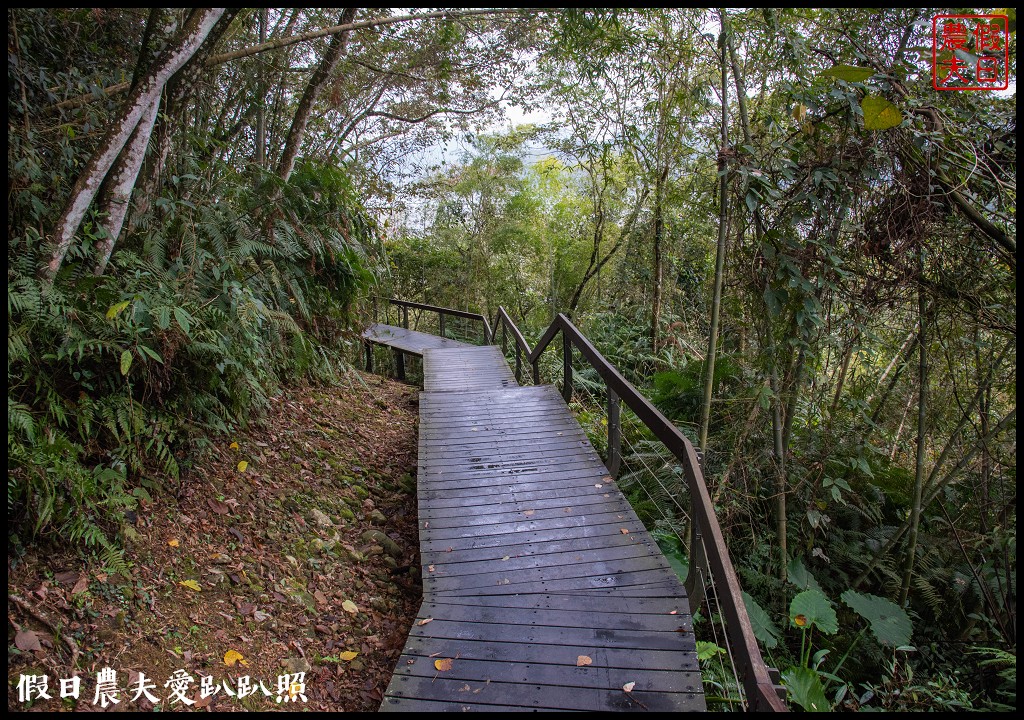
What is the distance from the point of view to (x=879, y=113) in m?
2.32

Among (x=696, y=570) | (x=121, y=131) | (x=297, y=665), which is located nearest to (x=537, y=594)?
(x=696, y=570)

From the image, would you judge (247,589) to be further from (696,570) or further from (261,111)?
(261,111)

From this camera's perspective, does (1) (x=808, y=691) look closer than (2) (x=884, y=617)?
Yes

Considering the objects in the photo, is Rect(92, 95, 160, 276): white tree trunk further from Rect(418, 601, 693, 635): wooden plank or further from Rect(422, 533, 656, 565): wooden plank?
Rect(418, 601, 693, 635): wooden plank

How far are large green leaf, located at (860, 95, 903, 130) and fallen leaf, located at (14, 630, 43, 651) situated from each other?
4119mm

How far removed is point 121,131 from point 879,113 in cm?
402

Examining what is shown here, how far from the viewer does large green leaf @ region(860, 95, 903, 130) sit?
2.27m

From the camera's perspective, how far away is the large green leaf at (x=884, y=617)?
3.56 m

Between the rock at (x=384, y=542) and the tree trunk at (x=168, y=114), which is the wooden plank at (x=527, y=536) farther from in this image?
the tree trunk at (x=168, y=114)

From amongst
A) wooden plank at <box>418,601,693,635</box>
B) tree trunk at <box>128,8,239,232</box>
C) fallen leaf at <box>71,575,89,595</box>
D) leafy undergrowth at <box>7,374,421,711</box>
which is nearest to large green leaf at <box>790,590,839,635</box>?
wooden plank at <box>418,601,693,635</box>

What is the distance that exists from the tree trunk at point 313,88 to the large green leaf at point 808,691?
5.97 meters

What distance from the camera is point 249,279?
4816mm

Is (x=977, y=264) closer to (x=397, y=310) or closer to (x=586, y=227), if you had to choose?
(x=586, y=227)

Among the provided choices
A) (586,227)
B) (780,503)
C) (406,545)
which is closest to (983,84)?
(780,503)
